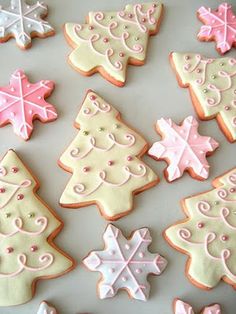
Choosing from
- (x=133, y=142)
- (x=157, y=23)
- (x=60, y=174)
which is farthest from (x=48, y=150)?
(x=157, y=23)

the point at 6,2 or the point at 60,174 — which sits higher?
the point at 6,2

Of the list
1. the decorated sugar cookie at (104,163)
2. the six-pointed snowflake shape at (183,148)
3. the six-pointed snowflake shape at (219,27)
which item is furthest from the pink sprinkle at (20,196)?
the six-pointed snowflake shape at (219,27)

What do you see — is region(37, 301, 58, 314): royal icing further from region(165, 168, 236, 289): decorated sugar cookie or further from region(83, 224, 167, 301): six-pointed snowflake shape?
region(165, 168, 236, 289): decorated sugar cookie

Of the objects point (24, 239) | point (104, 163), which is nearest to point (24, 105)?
point (104, 163)

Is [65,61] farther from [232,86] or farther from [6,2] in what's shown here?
[232,86]

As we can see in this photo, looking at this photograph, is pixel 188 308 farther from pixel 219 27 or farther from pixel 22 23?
pixel 22 23

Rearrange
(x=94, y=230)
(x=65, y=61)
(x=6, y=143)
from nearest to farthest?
(x=94, y=230)
(x=6, y=143)
(x=65, y=61)
